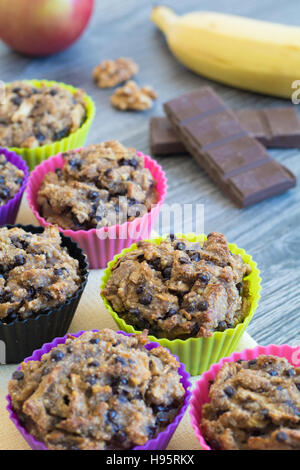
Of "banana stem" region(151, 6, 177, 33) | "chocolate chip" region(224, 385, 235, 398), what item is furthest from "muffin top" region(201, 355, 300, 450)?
"banana stem" region(151, 6, 177, 33)

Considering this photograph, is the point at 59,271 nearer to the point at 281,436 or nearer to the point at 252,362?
the point at 252,362

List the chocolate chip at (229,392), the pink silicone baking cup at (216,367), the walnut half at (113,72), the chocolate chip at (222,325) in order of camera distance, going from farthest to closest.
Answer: the walnut half at (113,72) < the chocolate chip at (222,325) < the pink silicone baking cup at (216,367) < the chocolate chip at (229,392)

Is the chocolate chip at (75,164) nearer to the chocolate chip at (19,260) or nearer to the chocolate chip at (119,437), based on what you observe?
the chocolate chip at (19,260)

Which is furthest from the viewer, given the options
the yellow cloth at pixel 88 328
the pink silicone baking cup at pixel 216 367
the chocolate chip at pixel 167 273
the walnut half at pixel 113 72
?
the walnut half at pixel 113 72

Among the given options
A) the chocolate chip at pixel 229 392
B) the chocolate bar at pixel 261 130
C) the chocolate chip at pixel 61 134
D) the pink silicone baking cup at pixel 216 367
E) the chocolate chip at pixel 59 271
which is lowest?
the chocolate bar at pixel 261 130

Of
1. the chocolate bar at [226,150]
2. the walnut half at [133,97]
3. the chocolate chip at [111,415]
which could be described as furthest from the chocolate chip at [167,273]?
the walnut half at [133,97]

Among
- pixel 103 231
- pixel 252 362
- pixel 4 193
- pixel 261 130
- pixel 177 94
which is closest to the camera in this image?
pixel 252 362

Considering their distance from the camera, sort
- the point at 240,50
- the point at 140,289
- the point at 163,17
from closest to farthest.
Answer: the point at 140,289 < the point at 240,50 < the point at 163,17

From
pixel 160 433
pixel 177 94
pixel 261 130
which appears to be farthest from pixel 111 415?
pixel 177 94
